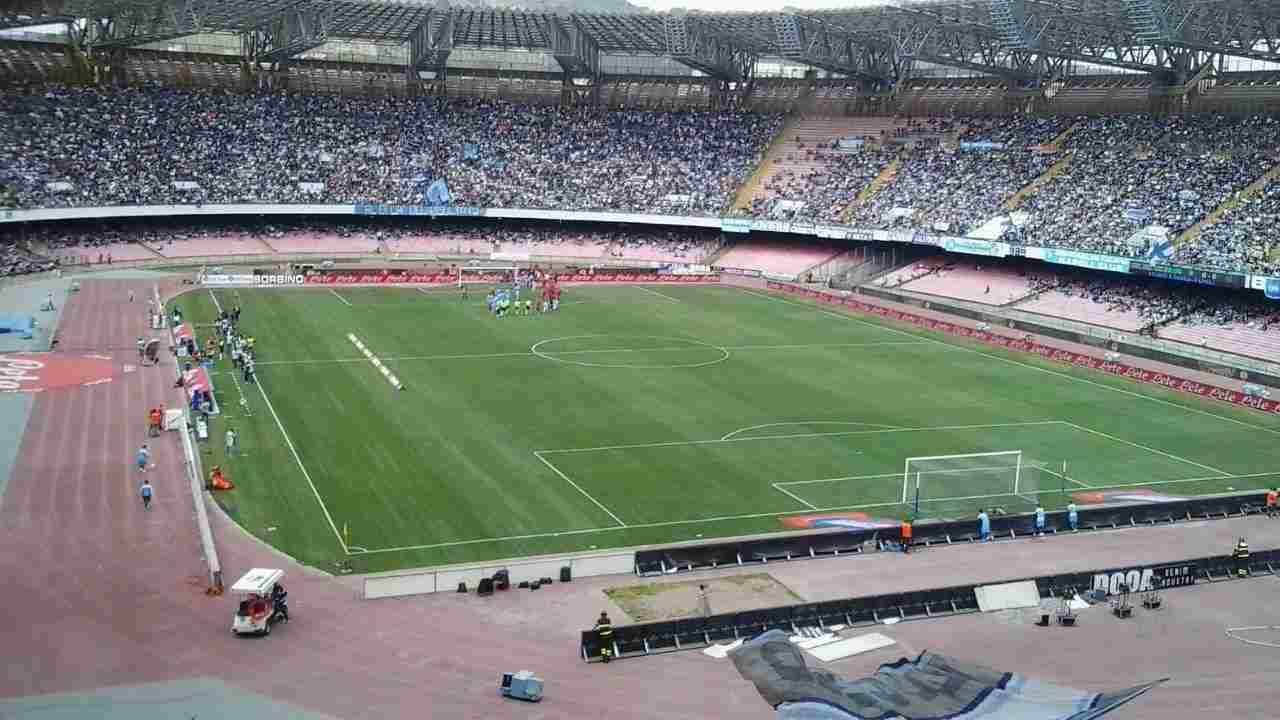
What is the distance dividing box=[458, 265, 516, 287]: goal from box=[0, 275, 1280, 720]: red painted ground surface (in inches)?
1956

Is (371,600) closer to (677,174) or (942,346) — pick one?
(942,346)

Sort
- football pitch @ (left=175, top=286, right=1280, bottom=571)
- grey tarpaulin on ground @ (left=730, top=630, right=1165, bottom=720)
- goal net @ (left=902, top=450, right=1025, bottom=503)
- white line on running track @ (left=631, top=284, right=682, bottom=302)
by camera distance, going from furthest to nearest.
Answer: white line on running track @ (left=631, top=284, right=682, bottom=302)
goal net @ (left=902, top=450, right=1025, bottom=503)
football pitch @ (left=175, top=286, right=1280, bottom=571)
grey tarpaulin on ground @ (left=730, top=630, right=1165, bottom=720)

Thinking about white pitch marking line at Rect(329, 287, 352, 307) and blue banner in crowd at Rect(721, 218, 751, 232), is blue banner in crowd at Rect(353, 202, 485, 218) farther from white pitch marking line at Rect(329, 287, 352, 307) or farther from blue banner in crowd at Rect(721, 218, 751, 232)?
blue banner in crowd at Rect(721, 218, 751, 232)

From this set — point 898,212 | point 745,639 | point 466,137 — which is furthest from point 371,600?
point 466,137

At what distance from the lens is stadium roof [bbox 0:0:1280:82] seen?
2840 inches

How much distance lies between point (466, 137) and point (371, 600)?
265 ft

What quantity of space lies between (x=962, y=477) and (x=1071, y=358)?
26.9 meters

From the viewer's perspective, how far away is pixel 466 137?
4053 inches

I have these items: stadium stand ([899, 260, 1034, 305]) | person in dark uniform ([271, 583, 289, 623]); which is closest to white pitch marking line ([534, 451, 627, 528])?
person in dark uniform ([271, 583, 289, 623])

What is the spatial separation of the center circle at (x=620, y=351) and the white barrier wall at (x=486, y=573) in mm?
25753

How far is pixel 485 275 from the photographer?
84750mm

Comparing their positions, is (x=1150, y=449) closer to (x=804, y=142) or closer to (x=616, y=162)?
(x=804, y=142)

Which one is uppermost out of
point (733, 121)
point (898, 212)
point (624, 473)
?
point (733, 121)

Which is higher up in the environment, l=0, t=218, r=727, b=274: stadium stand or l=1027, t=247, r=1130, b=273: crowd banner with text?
l=1027, t=247, r=1130, b=273: crowd banner with text
